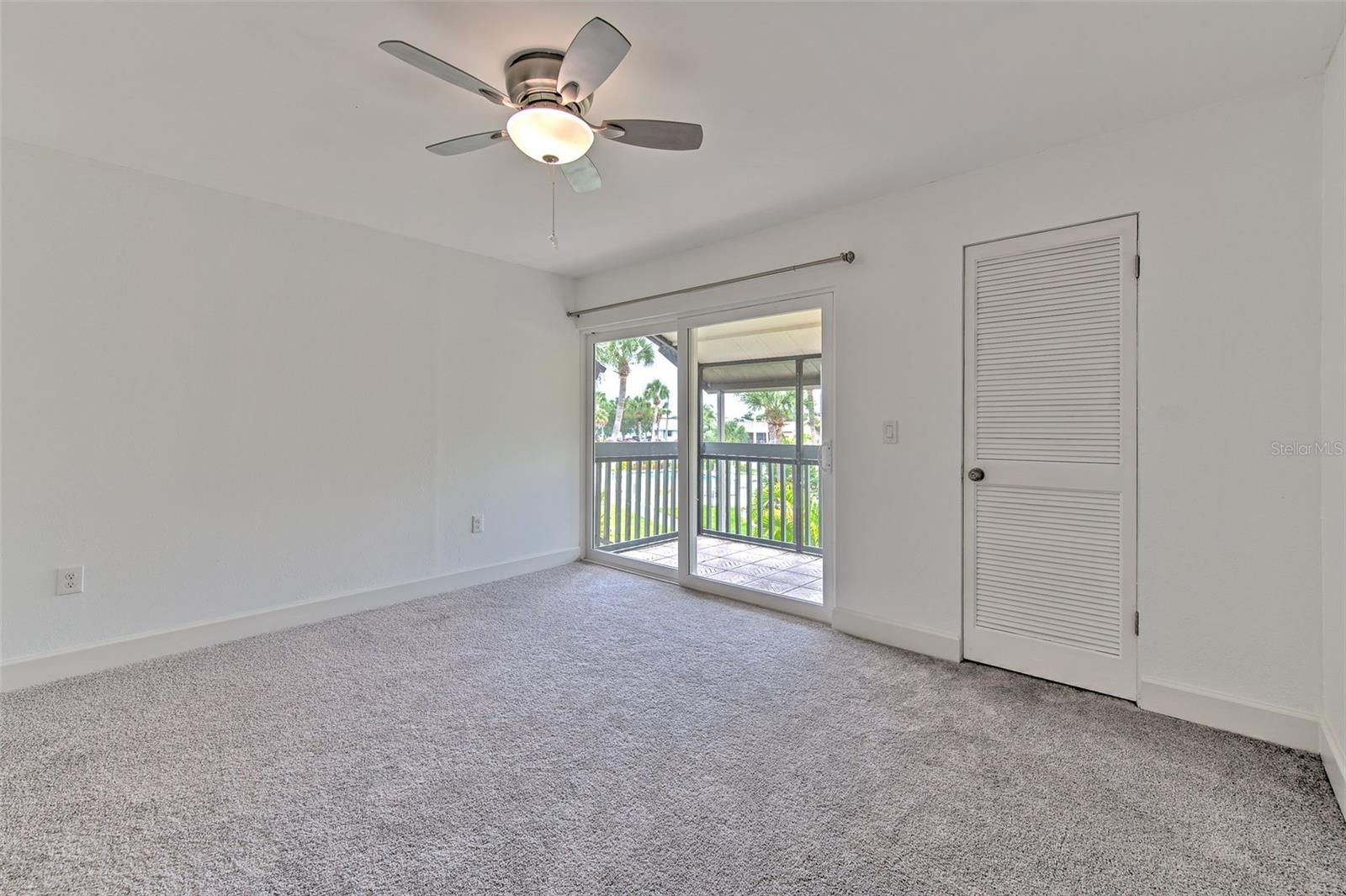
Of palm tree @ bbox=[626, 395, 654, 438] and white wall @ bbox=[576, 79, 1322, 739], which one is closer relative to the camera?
white wall @ bbox=[576, 79, 1322, 739]

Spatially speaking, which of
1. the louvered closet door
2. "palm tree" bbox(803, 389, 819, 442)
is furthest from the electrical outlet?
the louvered closet door

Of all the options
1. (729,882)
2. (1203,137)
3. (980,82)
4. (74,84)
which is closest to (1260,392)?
(1203,137)

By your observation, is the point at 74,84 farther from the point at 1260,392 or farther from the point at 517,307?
the point at 1260,392

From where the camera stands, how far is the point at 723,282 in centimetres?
358

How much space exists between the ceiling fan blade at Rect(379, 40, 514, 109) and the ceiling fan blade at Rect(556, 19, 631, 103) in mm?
214

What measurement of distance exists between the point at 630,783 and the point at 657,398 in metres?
2.93

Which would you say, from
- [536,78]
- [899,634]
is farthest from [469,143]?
[899,634]

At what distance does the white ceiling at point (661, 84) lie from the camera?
1635 mm

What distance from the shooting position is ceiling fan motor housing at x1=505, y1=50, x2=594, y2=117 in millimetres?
1767

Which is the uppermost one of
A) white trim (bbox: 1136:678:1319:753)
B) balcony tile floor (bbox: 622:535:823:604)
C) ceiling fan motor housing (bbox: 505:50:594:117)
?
ceiling fan motor housing (bbox: 505:50:594:117)

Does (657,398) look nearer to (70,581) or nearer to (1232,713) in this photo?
(70,581)

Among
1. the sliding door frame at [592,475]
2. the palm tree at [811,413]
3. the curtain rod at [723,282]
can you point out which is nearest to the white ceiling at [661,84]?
the curtain rod at [723,282]

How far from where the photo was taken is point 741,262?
351 centimetres

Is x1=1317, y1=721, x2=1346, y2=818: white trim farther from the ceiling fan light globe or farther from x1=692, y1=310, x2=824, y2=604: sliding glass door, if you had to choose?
the ceiling fan light globe
